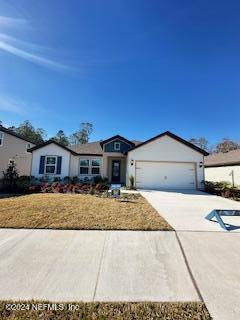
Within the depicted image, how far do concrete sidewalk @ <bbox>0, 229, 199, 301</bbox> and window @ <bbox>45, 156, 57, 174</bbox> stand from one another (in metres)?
13.0

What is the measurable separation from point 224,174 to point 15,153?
2568 centimetres

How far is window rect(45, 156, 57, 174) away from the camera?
17859mm

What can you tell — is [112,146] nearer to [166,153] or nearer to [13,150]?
[166,153]

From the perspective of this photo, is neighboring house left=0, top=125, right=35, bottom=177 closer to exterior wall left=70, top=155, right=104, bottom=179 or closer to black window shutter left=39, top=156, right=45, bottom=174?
black window shutter left=39, top=156, right=45, bottom=174

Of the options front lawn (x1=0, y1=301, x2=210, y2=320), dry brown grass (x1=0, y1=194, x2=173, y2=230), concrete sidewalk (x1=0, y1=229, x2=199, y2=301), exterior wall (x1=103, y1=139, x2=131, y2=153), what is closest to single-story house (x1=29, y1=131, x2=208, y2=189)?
exterior wall (x1=103, y1=139, x2=131, y2=153)

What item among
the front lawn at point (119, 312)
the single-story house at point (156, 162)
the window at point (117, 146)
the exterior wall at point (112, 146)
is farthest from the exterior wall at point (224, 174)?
the front lawn at point (119, 312)

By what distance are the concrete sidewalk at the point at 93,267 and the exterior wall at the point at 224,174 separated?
1848cm

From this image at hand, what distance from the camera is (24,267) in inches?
139

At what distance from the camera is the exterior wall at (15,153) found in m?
21.6

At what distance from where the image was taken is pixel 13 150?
75.0ft

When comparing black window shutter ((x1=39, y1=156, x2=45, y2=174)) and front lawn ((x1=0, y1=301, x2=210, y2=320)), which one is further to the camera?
black window shutter ((x1=39, y1=156, x2=45, y2=174))

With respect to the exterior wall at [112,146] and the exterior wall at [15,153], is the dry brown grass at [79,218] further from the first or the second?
the exterior wall at [15,153]

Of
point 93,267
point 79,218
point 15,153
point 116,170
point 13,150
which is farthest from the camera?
point 15,153

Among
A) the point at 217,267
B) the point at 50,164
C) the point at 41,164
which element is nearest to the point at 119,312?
the point at 217,267
